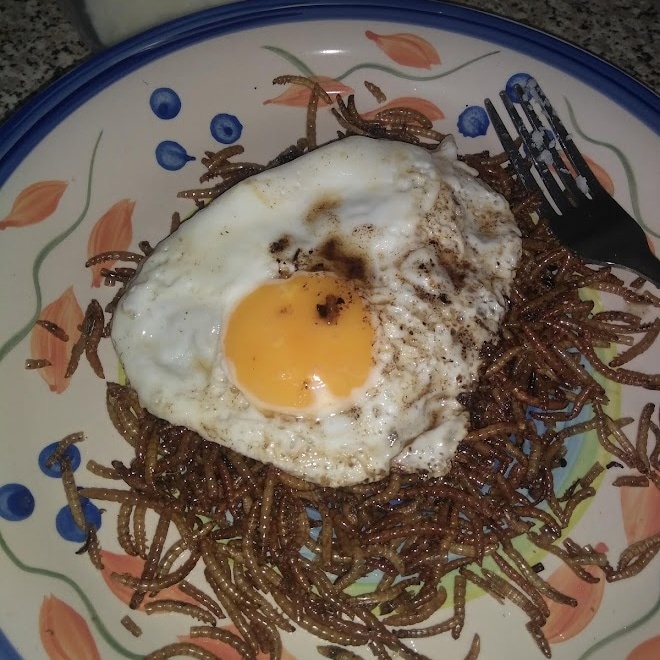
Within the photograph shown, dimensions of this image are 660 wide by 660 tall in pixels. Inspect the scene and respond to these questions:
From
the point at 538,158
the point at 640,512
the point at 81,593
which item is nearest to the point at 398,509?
the point at 640,512

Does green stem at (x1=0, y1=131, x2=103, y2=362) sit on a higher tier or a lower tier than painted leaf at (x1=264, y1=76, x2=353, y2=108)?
lower

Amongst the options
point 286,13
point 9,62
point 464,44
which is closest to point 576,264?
point 464,44

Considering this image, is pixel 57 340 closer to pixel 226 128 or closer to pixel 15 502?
pixel 15 502

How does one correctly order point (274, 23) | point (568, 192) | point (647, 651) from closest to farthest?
point (647, 651) < point (568, 192) < point (274, 23)

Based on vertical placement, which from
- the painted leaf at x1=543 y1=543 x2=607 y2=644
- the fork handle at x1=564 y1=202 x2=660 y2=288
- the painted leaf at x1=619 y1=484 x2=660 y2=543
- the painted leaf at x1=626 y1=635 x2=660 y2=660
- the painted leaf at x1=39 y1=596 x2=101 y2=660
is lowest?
the painted leaf at x1=626 y1=635 x2=660 y2=660

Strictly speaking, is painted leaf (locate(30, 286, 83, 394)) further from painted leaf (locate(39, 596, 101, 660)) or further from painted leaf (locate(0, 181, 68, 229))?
painted leaf (locate(39, 596, 101, 660))

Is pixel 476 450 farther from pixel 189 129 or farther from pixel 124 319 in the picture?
pixel 189 129

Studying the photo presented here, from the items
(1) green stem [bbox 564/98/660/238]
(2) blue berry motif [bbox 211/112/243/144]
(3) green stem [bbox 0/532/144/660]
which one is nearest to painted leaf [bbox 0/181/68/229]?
(2) blue berry motif [bbox 211/112/243/144]
